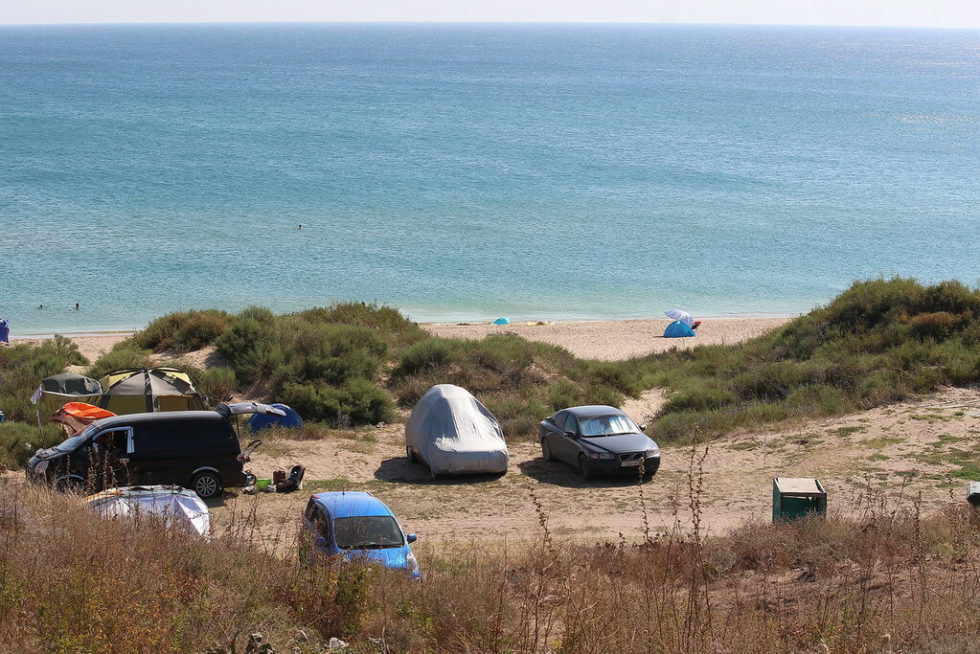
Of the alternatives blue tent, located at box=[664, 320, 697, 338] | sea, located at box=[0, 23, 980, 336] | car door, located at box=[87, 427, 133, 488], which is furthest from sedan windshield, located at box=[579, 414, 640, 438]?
sea, located at box=[0, 23, 980, 336]

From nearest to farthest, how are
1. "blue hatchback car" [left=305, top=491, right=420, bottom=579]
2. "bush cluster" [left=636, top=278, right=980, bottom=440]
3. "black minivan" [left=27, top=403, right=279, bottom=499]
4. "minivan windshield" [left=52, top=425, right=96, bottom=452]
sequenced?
"blue hatchback car" [left=305, top=491, right=420, bottom=579] → "black minivan" [left=27, top=403, right=279, bottom=499] → "minivan windshield" [left=52, top=425, right=96, bottom=452] → "bush cluster" [left=636, top=278, right=980, bottom=440]

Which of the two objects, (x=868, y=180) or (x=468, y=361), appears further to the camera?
(x=868, y=180)

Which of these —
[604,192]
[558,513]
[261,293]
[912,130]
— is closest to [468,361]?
[558,513]

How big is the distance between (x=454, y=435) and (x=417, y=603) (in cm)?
1038

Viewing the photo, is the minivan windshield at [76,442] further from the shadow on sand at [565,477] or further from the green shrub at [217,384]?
the shadow on sand at [565,477]

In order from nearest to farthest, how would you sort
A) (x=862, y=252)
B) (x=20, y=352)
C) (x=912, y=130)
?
(x=20, y=352), (x=862, y=252), (x=912, y=130)

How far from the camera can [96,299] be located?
4203 centimetres

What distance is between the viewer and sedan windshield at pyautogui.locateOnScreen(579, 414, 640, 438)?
17.7 m

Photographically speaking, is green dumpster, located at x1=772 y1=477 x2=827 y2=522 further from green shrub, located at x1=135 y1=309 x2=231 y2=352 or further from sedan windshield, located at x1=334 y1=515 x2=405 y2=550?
green shrub, located at x1=135 y1=309 x2=231 y2=352

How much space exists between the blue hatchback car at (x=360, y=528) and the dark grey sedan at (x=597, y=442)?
6.28 metres

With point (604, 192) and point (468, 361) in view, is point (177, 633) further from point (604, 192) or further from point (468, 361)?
point (604, 192)

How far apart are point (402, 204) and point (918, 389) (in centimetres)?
4708

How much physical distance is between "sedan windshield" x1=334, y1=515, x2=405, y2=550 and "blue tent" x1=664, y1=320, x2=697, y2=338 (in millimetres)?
28347

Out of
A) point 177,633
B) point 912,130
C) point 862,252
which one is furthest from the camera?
point 912,130
